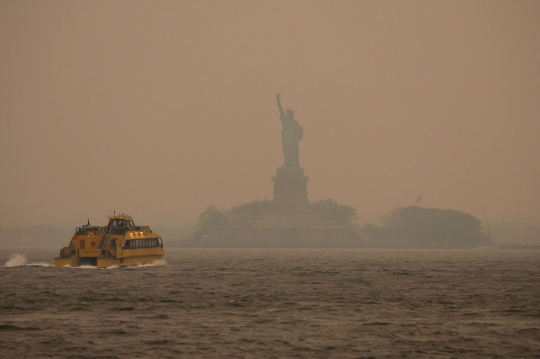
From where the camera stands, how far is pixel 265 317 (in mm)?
52656

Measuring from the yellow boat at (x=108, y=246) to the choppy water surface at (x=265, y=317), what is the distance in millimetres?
8843

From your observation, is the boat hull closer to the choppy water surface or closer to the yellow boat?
the yellow boat

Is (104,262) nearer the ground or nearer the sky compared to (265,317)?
nearer the sky

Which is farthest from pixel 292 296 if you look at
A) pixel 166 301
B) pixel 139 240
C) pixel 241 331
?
pixel 139 240

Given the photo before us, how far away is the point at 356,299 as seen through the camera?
2510 inches

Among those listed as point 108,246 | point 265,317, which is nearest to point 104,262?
point 108,246

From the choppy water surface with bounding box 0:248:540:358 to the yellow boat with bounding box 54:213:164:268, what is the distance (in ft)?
29.0

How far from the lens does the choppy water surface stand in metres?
41.9

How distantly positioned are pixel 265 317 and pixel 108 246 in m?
44.7

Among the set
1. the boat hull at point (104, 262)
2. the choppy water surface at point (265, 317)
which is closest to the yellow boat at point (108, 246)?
the boat hull at point (104, 262)

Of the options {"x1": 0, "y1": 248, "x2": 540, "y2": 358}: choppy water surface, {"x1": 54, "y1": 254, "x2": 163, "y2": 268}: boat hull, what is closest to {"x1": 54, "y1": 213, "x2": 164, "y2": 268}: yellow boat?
{"x1": 54, "y1": 254, "x2": 163, "y2": 268}: boat hull

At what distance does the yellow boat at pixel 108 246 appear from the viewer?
306ft

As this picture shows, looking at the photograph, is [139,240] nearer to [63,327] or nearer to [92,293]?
[92,293]

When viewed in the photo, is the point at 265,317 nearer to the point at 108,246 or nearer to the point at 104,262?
the point at 104,262
